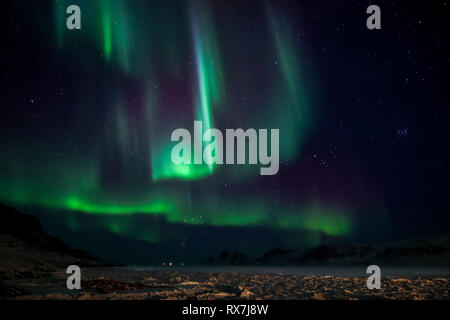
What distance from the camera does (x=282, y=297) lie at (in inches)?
642

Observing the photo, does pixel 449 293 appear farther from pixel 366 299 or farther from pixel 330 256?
pixel 330 256

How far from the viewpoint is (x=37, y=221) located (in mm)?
181125

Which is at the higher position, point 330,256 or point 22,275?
point 22,275
